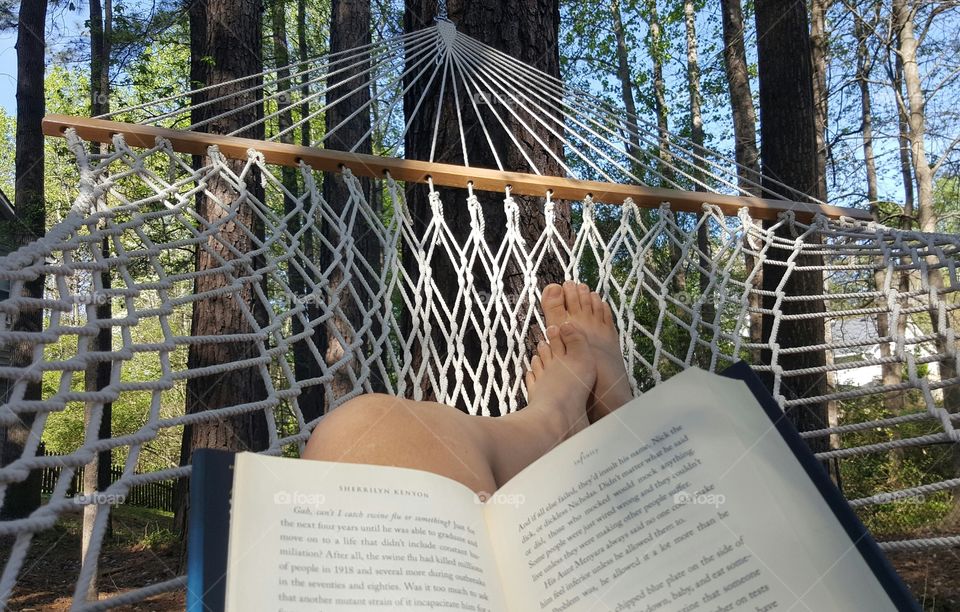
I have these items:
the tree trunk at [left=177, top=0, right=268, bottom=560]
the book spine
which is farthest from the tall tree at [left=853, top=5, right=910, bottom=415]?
the book spine

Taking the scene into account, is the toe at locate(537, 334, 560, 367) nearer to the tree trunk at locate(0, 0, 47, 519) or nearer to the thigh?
the thigh

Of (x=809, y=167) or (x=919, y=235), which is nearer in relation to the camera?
(x=919, y=235)

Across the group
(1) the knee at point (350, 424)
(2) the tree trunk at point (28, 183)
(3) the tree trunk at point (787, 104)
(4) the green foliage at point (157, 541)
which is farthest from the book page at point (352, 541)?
(2) the tree trunk at point (28, 183)

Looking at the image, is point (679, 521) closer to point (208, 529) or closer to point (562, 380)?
point (208, 529)

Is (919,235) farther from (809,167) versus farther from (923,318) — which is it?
(923,318)

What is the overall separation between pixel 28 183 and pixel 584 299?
194 inches

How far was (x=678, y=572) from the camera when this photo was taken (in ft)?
1.76

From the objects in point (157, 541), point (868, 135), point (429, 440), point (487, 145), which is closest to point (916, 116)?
point (868, 135)

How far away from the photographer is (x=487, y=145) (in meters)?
1.74

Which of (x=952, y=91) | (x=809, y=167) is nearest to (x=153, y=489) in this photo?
(x=809, y=167)

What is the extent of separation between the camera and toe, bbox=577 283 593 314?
1.48 meters

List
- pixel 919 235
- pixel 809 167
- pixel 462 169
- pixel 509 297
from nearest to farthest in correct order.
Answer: pixel 919 235 < pixel 462 169 < pixel 509 297 < pixel 809 167

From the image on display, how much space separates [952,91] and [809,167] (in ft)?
15.0

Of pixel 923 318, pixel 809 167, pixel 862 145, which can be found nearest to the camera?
pixel 809 167
